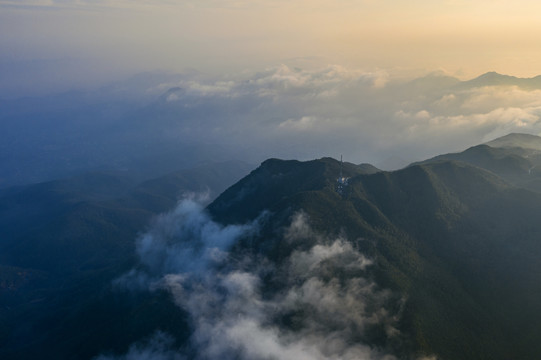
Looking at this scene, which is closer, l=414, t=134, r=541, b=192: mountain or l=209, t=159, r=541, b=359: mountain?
l=209, t=159, r=541, b=359: mountain

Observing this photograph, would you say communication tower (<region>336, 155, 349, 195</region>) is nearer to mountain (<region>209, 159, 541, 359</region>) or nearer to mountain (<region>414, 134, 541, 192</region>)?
mountain (<region>209, 159, 541, 359</region>)

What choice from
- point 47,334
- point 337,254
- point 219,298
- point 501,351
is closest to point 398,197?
point 337,254

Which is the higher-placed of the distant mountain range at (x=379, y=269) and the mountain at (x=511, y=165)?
the mountain at (x=511, y=165)

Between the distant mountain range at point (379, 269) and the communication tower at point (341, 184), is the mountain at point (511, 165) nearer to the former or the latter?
the distant mountain range at point (379, 269)

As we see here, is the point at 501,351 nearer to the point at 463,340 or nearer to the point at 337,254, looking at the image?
the point at 463,340

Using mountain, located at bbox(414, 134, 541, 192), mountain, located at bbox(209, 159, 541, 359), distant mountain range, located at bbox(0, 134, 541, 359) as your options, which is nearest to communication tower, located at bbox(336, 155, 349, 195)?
distant mountain range, located at bbox(0, 134, 541, 359)

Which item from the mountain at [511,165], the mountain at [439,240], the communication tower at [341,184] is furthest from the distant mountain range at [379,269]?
the communication tower at [341,184]

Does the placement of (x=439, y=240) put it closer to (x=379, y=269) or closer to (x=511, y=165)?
(x=379, y=269)

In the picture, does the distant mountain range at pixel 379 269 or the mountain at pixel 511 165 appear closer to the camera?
the distant mountain range at pixel 379 269
